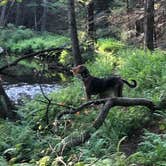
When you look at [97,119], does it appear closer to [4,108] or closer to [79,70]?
[79,70]

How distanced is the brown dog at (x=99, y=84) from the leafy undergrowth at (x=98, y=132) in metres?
0.47

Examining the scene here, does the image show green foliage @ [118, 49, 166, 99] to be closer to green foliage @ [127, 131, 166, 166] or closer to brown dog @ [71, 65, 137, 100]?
brown dog @ [71, 65, 137, 100]

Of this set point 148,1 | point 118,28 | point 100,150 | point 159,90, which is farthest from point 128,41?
point 100,150

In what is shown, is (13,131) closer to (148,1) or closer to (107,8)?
(148,1)

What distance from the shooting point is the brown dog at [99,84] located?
10266 mm

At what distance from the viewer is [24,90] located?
19.1 meters

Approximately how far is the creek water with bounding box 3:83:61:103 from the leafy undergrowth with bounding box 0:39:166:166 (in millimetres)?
3977

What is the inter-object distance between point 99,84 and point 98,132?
3.25 meters

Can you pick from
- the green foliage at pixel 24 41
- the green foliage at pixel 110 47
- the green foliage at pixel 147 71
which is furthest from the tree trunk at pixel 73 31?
the green foliage at pixel 24 41

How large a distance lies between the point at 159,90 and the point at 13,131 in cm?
351

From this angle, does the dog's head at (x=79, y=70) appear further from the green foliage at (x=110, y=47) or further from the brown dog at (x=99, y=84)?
the green foliage at (x=110, y=47)

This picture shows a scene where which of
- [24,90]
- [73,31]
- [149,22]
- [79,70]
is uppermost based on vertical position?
[149,22]

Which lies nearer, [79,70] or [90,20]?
[79,70]

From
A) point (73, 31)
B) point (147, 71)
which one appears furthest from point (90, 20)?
point (147, 71)
